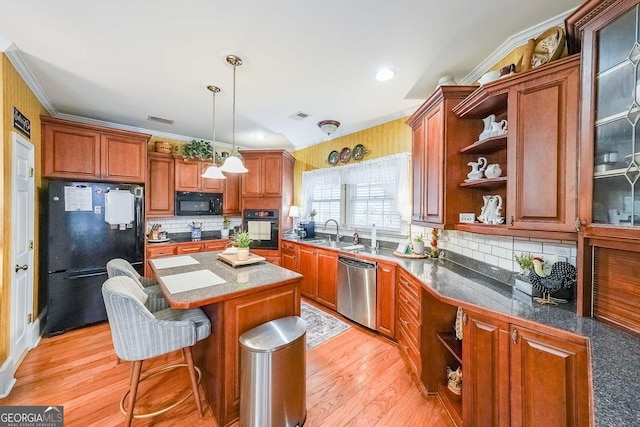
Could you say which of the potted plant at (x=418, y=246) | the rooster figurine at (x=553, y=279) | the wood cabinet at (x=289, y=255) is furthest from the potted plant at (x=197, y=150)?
the rooster figurine at (x=553, y=279)

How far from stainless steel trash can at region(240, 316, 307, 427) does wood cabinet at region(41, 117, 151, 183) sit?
3063mm

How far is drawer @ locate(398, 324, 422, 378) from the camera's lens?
1988 mm

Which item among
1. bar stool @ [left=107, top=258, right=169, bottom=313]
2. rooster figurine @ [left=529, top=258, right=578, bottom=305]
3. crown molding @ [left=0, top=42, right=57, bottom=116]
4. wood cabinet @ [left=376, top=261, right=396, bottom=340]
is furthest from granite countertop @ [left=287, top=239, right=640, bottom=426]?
crown molding @ [left=0, top=42, right=57, bottom=116]

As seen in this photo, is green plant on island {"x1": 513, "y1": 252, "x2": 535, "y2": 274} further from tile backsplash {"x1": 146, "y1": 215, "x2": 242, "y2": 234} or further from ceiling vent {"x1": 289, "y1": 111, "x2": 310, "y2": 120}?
tile backsplash {"x1": 146, "y1": 215, "x2": 242, "y2": 234}

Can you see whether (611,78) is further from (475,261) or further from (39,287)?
(39,287)

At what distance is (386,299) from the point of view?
8.77ft

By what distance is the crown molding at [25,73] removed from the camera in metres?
1.93

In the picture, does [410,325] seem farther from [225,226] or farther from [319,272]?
[225,226]

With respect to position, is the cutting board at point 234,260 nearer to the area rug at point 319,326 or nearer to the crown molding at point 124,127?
the area rug at point 319,326

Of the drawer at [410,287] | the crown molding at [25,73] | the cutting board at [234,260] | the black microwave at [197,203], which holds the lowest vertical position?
the drawer at [410,287]

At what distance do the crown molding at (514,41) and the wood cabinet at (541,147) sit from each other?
1.64 ft

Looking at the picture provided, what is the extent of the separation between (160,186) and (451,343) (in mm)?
4390

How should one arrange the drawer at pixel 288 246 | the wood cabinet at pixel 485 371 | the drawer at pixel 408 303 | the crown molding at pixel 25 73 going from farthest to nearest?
the drawer at pixel 288 246 < the drawer at pixel 408 303 < the crown molding at pixel 25 73 < the wood cabinet at pixel 485 371

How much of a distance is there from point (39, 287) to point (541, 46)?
16.8 ft
